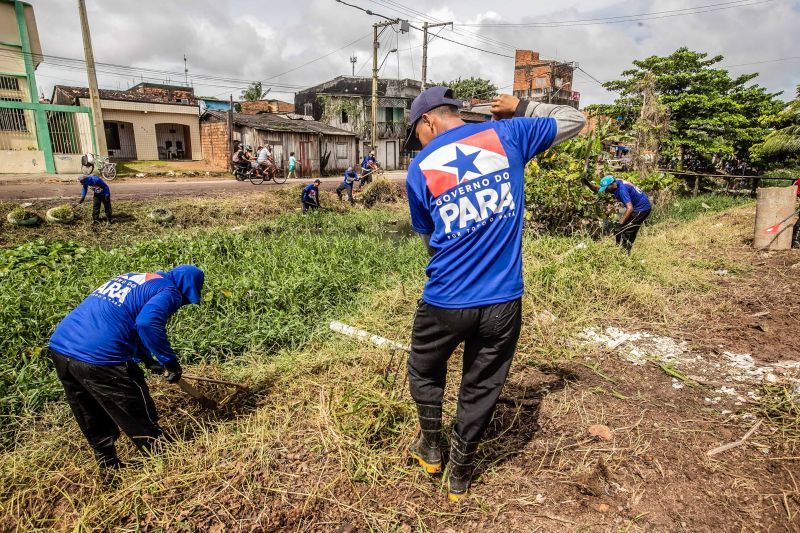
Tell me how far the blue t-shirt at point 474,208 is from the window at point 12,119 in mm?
21100

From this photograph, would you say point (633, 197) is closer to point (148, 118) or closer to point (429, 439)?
point (429, 439)

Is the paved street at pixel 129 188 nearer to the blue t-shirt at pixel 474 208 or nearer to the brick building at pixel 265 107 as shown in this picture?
the blue t-shirt at pixel 474 208

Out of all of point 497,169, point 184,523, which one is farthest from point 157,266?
point 497,169

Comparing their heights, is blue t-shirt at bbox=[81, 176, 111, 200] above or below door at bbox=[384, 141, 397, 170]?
below

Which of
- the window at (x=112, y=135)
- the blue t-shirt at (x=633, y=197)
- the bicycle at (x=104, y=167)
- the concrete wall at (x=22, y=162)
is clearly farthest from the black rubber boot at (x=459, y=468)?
the window at (x=112, y=135)

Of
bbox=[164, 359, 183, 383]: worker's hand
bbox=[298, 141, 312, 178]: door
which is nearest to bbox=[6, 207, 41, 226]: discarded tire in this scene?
bbox=[164, 359, 183, 383]: worker's hand

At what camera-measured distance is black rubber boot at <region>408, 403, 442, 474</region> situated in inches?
83.4

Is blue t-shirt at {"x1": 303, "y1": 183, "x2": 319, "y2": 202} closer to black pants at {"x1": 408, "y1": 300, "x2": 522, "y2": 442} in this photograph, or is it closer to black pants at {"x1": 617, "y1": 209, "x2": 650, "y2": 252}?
black pants at {"x1": 617, "y1": 209, "x2": 650, "y2": 252}

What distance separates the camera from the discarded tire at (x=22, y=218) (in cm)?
→ 879

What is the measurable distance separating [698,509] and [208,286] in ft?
15.2

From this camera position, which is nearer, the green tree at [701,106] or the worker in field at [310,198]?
the worker in field at [310,198]

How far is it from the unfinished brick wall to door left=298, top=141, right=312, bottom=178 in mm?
3615

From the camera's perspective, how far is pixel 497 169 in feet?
6.03

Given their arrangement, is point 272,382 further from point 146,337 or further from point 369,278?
point 369,278
